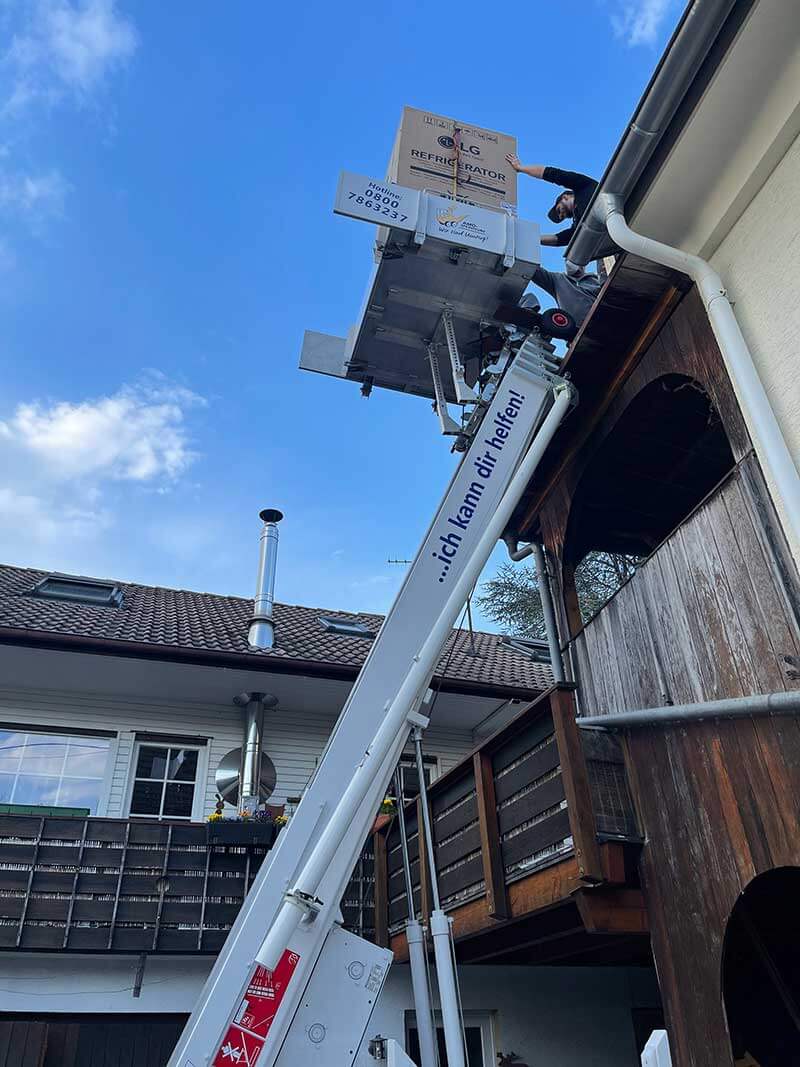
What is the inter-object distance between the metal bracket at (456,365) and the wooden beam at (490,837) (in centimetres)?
238

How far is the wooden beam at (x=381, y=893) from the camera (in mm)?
7275

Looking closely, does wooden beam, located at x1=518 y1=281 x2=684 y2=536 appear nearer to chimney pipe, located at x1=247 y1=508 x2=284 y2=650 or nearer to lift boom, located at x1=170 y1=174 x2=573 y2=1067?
lift boom, located at x1=170 y1=174 x2=573 y2=1067

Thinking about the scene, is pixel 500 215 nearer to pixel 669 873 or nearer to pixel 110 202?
pixel 669 873

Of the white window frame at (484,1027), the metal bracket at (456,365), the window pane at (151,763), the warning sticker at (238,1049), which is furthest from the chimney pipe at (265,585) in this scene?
the warning sticker at (238,1049)

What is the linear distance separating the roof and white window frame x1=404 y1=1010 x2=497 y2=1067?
11.3ft

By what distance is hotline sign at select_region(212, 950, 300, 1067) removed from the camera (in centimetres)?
308

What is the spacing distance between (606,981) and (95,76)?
13471 millimetres

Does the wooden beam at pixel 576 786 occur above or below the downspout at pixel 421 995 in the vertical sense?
above

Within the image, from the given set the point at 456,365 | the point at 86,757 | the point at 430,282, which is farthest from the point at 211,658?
the point at 430,282

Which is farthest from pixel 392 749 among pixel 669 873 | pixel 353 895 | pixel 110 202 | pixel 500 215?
pixel 110 202

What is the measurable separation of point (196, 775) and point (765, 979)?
A: 637cm

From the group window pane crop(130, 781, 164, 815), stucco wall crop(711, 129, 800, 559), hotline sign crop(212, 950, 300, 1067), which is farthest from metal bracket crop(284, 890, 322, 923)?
window pane crop(130, 781, 164, 815)

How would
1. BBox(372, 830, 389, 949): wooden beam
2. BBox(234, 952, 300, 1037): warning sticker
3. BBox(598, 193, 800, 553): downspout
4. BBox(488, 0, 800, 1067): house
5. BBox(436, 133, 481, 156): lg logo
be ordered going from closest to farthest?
1. BBox(234, 952, 300, 1037): warning sticker
2. BBox(598, 193, 800, 553): downspout
3. BBox(488, 0, 800, 1067): house
4. BBox(436, 133, 481, 156): lg logo
5. BBox(372, 830, 389, 949): wooden beam

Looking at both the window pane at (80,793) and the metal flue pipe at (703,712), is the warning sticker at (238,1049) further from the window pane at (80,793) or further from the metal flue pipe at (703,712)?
the window pane at (80,793)
